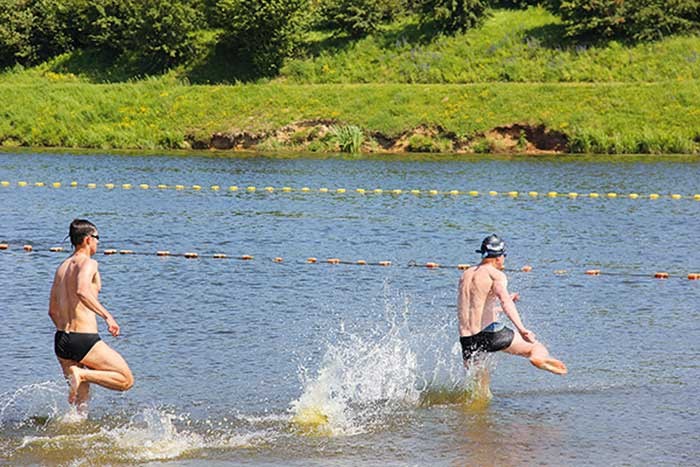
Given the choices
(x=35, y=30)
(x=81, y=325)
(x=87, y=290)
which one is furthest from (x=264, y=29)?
(x=87, y=290)

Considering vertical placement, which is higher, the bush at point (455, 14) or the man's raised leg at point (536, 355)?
the bush at point (455, 14)

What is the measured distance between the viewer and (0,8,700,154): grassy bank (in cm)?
5203

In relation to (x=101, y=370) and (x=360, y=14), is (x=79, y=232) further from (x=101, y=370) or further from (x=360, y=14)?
(x=360, y=14)

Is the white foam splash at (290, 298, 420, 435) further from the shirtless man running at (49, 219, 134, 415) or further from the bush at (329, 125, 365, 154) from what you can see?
the bush at (329, 125, 365, 154)

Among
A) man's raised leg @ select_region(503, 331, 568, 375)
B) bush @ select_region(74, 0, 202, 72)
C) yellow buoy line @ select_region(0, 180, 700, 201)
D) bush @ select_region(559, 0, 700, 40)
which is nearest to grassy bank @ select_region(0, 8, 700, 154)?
bush @ select_region(559, 0, 700, 40)

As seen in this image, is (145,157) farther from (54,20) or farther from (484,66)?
(54,20)

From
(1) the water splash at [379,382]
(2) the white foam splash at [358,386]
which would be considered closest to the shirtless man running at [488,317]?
(1) the water splash at [379,382]

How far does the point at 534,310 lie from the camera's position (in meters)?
18.7

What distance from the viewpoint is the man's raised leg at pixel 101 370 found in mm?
11883

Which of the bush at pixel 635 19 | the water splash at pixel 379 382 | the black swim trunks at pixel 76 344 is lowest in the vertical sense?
the water splash at pixel 379 382

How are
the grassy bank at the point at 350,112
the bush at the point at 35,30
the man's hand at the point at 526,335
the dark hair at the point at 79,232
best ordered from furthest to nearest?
the bush at the point at 35,30 < the grassy bank at the point at 350,112 < the man's hand at the point at 526,335 < the dark hair at the point at 79,232

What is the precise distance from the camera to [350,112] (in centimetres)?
5622

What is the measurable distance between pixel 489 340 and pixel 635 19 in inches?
1985

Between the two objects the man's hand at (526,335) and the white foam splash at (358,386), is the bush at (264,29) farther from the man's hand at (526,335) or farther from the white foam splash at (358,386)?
the man's hand at (526,335)
